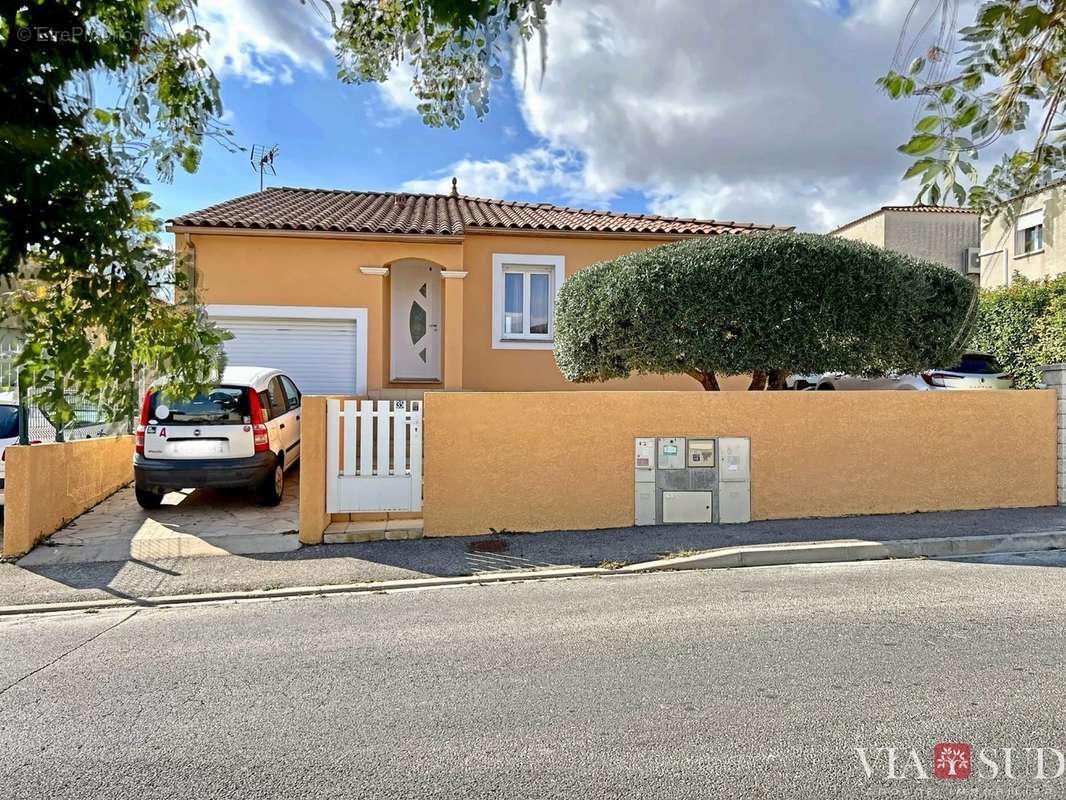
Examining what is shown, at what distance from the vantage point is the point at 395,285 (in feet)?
44.6

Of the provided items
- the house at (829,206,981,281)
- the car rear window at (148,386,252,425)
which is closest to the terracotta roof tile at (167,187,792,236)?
the car rear window at (148,386,252,425)

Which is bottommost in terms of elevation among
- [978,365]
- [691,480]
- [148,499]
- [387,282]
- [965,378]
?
[148,499]

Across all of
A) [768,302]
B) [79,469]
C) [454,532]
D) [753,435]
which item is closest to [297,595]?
[454,532]

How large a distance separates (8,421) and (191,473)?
2.56 metres

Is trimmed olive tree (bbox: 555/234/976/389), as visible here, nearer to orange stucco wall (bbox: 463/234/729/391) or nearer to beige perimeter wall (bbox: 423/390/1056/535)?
beige perimeter wall (bbox: 423/390/1056/535)

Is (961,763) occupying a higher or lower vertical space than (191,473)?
lower

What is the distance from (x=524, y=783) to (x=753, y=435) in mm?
5760

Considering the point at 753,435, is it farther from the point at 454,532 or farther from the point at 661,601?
the point at 454,532

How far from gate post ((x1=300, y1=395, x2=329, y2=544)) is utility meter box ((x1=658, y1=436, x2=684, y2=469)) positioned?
12.8 ft

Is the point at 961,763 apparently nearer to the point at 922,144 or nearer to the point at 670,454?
the point at 922,144

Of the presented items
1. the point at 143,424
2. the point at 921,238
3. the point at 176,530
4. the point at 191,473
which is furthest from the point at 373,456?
the point at 921,238

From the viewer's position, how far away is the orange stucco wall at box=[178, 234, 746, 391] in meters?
Answer: 11.3

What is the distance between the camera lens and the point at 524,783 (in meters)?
2.62

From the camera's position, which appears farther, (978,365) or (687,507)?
(978,365)
